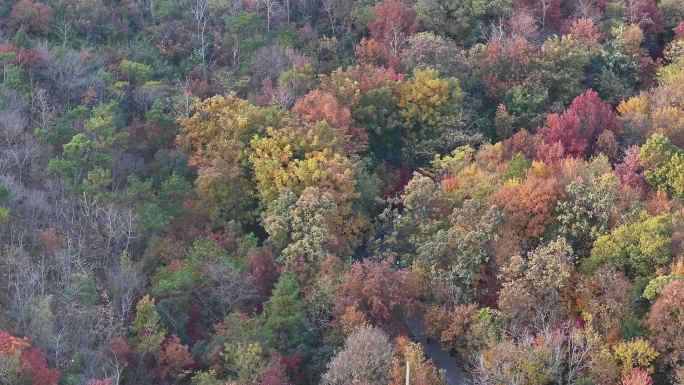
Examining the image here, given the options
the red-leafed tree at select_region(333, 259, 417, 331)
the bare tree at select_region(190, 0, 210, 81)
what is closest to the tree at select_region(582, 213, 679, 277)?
the red-leafed tree at select_region(333, 259, 417, 331)

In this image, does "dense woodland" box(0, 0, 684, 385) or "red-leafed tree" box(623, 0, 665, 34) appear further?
"red-leafed tree" box(623, 0, 665, 34)

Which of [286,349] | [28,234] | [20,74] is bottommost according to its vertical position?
[286,349]

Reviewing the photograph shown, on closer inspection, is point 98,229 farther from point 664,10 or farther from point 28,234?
point 664,10

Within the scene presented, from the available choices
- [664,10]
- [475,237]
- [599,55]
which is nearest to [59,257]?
[475,237]

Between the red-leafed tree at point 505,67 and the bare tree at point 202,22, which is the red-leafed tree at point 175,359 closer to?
the bare tree at point 202,22

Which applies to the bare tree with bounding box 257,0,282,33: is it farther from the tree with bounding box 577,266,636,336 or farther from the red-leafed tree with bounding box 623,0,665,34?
the tree with bounding box 577,266,636,336

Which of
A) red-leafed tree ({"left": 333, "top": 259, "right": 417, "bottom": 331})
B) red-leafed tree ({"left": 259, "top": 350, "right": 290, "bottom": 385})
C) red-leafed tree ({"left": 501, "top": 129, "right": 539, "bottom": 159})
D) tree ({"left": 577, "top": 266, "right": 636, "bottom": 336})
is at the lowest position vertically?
red-leafed tree ({"left": 259, "top": 350, "right": 290, "bottom": 385})

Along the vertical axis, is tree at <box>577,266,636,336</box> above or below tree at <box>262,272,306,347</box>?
above

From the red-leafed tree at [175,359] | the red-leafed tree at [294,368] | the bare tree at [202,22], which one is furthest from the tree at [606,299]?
the bare tree at [202,22]
